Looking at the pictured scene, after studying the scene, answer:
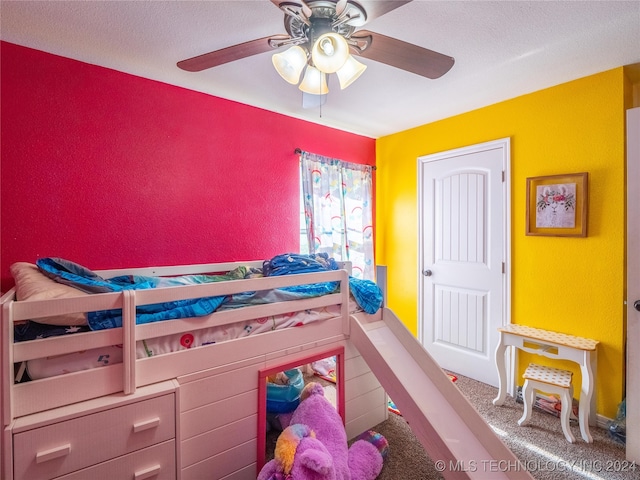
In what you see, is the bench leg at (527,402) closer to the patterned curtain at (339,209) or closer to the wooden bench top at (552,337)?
the wooden bench top at (552,337)

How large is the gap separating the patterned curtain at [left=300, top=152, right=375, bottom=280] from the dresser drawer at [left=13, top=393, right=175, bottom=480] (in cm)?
191

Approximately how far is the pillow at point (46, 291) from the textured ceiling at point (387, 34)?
1267 millimetres

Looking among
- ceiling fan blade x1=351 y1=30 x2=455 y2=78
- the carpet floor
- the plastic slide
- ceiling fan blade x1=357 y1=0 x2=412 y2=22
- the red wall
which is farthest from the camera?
the red wall

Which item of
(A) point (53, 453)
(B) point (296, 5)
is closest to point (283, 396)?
(A) point (53, 453)

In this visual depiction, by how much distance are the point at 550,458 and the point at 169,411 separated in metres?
2.08

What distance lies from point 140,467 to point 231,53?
1756 mm

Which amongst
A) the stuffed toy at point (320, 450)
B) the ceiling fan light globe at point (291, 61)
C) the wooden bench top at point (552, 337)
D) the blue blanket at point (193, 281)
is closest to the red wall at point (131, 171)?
the blue blanket at point (193, 281)

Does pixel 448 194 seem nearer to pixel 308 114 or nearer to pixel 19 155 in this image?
pixel 308 114

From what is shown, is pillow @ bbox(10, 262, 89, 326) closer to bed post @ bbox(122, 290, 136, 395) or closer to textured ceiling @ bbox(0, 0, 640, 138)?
bed post @ bbox(122, 290, 136, 395)

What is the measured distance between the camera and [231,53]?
1420 mm

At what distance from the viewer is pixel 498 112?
2.69 m

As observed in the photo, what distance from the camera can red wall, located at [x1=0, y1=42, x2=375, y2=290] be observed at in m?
1.83

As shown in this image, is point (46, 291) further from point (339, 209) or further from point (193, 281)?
point (339, 209)

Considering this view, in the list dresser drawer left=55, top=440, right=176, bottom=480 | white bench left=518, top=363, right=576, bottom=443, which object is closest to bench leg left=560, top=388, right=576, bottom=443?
white bench left=518, top=363, right=576, bottom=443
